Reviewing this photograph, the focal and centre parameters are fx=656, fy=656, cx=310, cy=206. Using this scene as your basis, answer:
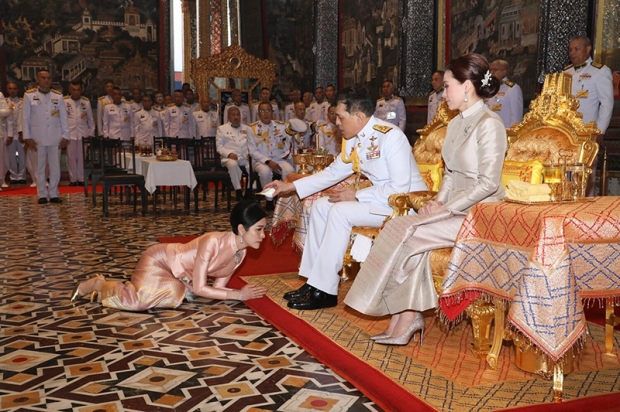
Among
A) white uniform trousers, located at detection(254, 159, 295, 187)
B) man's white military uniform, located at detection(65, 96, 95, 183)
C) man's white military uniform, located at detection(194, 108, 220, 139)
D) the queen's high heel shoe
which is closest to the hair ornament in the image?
the queen's high heel shoe

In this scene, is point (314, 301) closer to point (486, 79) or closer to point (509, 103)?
point (486, 79)

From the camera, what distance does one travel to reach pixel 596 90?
21.0 ft

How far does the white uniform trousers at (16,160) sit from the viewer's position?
Answer: 13656 millimetres

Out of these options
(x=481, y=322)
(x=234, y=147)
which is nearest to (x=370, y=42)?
(x=234, y=147)

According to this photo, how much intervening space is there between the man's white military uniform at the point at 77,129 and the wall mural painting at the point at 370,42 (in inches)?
231

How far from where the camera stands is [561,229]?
2570mm

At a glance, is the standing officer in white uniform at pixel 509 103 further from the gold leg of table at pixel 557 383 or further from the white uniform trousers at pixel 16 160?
the white uniform trousers at pixel 16 160

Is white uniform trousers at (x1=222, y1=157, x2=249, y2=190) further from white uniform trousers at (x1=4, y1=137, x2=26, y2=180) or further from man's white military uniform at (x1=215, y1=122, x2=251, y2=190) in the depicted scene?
white uniform trousers at (x1=4, y1=137, x2=26, y2=180)

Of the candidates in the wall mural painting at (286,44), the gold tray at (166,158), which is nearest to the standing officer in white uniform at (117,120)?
the wall mural painting at (286,44)

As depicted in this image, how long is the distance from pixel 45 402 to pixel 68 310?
4.93ft

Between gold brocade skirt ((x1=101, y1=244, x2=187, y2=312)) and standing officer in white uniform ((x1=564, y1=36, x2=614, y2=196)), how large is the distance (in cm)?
432

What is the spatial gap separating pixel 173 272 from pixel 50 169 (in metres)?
7.05

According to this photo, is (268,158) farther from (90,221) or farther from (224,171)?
(90,221)

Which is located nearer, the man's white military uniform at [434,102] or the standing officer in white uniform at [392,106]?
the man's white military uniform at [434,102]
